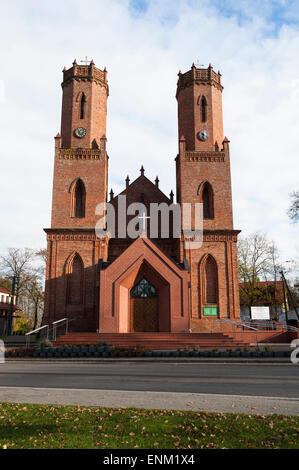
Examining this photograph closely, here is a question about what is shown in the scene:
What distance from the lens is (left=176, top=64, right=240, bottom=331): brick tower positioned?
88.4 feet

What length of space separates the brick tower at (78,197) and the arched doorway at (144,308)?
265 cm

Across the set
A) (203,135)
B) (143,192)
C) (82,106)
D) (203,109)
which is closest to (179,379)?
(143,192)

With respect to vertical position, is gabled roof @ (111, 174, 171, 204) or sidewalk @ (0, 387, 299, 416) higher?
gabled roof @ (111, 174, 171, 204)

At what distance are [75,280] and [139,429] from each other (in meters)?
22.1

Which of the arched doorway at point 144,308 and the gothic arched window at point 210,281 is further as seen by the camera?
the gothic arched window at point 210,281

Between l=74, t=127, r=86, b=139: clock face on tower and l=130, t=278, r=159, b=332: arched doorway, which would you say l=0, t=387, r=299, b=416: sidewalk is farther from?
l=74, t=127, r=86, b=139: clock face on tower

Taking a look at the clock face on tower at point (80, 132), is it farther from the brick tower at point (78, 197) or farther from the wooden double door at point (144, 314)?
the wooden double door at point (144, 314)

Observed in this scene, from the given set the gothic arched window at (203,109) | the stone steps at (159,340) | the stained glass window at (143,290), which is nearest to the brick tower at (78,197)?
the stained glass window at (143,290)

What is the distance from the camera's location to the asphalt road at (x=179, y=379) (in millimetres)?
9477

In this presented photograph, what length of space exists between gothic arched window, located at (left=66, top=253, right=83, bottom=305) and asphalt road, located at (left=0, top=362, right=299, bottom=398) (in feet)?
40.0

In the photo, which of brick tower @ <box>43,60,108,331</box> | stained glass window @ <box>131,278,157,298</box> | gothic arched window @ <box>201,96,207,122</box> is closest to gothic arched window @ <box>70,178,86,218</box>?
brick tower @ <box>43,60,108,331</box>

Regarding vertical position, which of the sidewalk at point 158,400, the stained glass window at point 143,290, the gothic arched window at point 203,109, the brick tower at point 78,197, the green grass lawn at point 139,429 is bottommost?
the sidewalk at point 158,400
